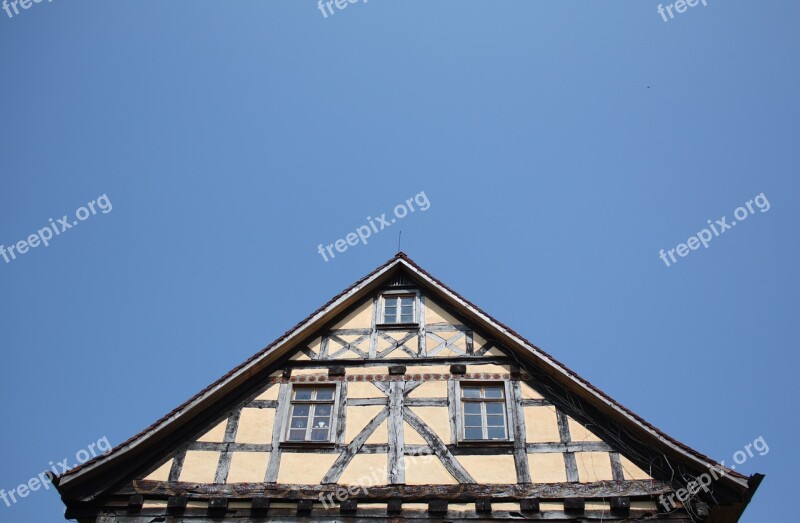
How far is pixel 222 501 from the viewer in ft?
32.9

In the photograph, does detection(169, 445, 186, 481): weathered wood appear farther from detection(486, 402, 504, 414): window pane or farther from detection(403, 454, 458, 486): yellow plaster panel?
detection(486, 402, 504, 414): window pane

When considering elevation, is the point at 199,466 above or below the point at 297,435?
below

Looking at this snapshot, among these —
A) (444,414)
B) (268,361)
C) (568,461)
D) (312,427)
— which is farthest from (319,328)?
(568,461)

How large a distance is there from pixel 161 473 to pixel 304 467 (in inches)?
84.9

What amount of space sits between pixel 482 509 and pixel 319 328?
14.2ft

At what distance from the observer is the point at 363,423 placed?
10.9 metres

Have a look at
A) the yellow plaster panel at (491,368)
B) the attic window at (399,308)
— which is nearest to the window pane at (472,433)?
the yellow plaster panel at (491,368)

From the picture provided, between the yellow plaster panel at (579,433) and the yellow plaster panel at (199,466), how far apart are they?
543 cm

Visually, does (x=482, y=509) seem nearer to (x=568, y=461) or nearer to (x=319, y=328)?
(x=568, y=461)

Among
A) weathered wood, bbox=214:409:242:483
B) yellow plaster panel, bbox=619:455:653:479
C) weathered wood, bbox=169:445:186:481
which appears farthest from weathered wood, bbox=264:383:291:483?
yellow plaster panel, bbox=619:455:653:479

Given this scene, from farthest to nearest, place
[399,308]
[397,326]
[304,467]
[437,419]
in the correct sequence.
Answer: [399,308] → [397,326] → [437,419] → [304,467]

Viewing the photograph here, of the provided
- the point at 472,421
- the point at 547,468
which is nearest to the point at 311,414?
the point at 472,421

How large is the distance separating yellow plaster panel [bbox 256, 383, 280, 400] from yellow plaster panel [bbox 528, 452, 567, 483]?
13.8 ft

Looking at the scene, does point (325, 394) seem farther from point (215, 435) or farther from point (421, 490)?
point (421, 490)
